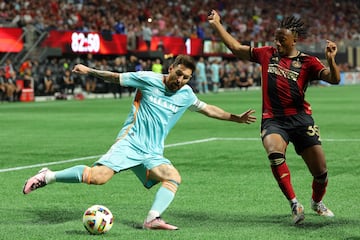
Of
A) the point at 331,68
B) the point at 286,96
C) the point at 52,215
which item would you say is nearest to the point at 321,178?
the point at 286,96

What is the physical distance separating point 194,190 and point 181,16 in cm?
4811

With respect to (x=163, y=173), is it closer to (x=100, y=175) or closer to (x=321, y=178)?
(x=100, y=175)

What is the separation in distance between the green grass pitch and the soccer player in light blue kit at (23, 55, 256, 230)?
0.46 metres

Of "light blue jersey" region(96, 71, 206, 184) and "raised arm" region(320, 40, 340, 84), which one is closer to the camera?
"raised arm" region(320, 40, 340, 84)

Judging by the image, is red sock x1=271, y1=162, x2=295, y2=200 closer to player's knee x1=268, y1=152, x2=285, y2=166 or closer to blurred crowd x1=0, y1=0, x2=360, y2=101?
player's knee x1=268, y1=152, x2=285, y2=166

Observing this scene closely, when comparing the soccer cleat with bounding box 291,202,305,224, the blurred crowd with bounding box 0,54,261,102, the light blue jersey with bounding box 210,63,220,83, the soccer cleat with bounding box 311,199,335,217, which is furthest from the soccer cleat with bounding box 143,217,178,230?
the light blue jersey with bounding box 210,63,220,83

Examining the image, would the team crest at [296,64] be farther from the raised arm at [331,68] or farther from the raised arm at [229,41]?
the raised arm at [229,41]

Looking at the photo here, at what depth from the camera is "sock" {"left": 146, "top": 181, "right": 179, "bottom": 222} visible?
8625 millimetres

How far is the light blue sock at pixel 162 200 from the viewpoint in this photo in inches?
341

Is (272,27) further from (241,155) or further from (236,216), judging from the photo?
(236,216)

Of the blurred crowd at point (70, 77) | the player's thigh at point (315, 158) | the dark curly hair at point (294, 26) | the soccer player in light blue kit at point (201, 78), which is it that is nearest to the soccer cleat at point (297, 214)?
the player's thigh at point (315, 158)

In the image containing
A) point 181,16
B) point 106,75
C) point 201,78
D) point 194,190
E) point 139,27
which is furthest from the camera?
point 181,16

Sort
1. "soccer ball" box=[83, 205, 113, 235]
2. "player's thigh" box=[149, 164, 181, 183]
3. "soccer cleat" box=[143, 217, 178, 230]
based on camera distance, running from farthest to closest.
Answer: "player's thigh" box=[149, 164, 181, 183]
"soccer cleat" box=[143, 217, 178, 230]
"soccer ball" box=[83, 205, 113, 235]

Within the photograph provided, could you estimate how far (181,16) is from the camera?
5931 cm
